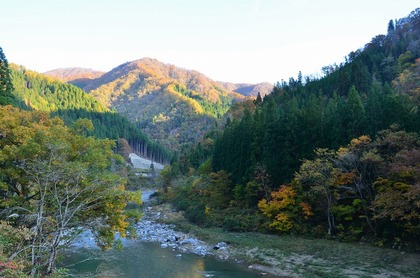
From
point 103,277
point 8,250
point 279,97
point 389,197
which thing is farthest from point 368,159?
point 279,97

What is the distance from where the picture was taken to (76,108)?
146000 millimetres

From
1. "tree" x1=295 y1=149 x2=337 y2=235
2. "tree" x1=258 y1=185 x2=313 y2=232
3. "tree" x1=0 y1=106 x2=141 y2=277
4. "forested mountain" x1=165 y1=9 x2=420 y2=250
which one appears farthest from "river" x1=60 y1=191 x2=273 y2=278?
"tree" x1=295 y1=149 x2=337 y2=235

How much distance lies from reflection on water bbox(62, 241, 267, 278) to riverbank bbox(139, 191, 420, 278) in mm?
1554

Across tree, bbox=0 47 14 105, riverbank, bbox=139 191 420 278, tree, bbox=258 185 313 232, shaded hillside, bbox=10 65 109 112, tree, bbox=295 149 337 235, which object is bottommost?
riverbank, bbox=139 191 420 278

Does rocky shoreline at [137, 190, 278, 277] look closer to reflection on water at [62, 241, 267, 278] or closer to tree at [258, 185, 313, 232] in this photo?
reflection on water at [62, 241, 267, 278]

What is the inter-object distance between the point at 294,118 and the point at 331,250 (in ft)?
48.4

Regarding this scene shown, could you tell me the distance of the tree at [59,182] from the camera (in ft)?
44.1

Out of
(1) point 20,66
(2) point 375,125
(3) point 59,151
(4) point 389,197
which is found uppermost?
(1) point 20,66

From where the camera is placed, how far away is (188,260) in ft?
85.1

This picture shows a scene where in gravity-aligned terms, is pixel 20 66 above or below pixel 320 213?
above

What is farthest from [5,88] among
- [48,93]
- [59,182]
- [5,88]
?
[48,93]

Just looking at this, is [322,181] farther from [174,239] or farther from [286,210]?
[174,239]

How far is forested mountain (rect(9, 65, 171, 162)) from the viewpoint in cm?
13262

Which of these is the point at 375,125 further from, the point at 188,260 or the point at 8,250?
the point at 8,250
